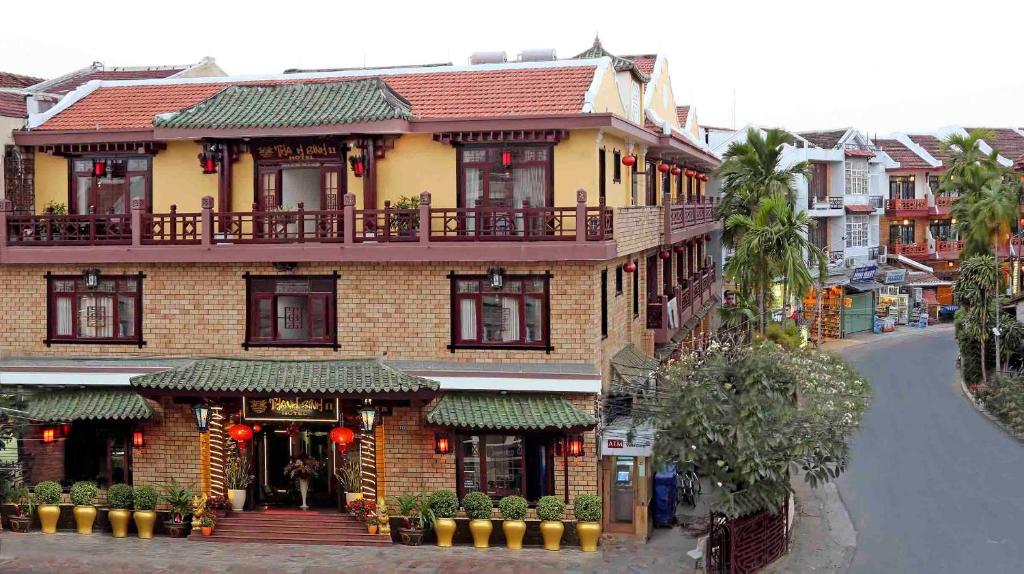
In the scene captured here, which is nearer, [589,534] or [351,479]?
[589,534]

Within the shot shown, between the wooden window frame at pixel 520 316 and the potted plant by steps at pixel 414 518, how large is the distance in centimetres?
300

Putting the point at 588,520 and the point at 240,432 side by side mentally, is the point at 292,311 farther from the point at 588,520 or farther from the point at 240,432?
the point at 588,520

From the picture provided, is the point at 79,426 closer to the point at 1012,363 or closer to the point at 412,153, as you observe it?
the point at 412,153

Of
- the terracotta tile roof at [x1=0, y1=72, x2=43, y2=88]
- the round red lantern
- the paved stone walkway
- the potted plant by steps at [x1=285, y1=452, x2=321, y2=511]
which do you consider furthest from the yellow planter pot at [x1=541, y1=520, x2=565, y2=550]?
the terracotta tile roof at [x1=0, y1=72, x2=43, y2=88]

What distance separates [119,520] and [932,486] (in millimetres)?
17707

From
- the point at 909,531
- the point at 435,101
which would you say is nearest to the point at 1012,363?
the point at 909,531

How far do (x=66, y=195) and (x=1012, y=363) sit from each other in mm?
28922

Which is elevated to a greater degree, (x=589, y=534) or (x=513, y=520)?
(x=513, y=520)

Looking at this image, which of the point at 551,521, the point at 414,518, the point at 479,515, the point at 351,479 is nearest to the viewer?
the point at 551,521

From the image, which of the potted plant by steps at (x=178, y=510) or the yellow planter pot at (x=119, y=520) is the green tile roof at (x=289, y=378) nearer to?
the potted plant by steps at (x=178, y=510)

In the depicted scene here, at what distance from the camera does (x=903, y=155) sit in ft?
216

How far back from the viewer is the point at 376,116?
955 inches

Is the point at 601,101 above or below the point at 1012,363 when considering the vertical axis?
above

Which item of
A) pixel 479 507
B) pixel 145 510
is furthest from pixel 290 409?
pixel 479 507
